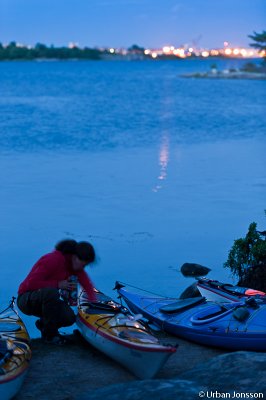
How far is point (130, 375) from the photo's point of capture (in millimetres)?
5281

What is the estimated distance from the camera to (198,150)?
22984 mm

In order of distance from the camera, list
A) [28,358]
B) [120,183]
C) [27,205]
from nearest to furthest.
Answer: [28,358], [27,205], [120,183]

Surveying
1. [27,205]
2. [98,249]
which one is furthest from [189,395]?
[27,205]

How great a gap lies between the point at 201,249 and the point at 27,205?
395 cm

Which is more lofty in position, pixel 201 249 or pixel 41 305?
pixel 41 305

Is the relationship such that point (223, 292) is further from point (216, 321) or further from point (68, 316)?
point (68, 316)

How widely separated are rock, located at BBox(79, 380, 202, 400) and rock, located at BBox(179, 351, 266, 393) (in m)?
0.15

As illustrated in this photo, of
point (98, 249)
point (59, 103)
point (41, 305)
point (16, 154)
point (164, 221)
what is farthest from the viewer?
point (59, 103)

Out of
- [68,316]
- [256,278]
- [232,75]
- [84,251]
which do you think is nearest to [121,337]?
[68,316]

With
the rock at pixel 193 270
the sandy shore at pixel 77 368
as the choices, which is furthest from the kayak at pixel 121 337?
the rock at pixel 193 270

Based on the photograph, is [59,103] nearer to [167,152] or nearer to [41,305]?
[167,152]

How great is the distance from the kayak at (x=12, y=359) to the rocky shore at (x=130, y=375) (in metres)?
0.23

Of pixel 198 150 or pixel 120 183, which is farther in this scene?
pixel 198 150

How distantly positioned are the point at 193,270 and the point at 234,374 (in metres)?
4.85
